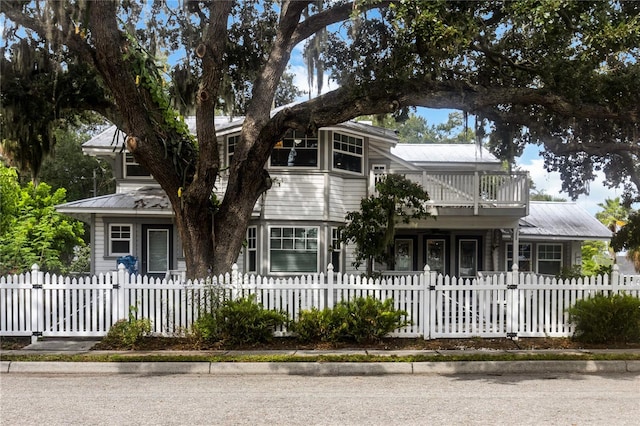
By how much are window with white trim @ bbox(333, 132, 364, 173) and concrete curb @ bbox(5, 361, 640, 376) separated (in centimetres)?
930

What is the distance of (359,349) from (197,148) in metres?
5.59

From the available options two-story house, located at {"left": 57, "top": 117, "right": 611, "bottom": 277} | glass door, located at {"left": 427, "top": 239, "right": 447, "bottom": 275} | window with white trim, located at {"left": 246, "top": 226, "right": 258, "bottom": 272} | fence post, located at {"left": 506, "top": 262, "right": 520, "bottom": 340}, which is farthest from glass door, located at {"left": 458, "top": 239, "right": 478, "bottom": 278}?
fence post, located at {"left": 506, "top": 262, "right": 520, "bottom": 340}

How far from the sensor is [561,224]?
21.3 meters

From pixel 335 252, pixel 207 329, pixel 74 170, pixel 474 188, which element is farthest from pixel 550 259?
pixel 74 170

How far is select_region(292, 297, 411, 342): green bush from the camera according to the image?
33.0 ft

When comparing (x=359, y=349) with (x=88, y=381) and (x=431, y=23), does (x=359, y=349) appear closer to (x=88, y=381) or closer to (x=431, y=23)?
(x=88, y=381)

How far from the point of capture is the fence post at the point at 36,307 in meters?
10.4

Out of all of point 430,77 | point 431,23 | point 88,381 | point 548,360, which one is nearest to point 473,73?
point 430,77

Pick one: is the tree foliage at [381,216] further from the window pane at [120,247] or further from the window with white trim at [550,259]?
the window with white trim at [550,259]

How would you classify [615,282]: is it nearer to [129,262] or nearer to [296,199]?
[296,199]

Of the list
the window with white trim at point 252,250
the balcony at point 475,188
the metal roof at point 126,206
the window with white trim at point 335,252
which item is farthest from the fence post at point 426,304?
the metal roof at point 126,206

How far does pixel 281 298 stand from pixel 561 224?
15.0 m

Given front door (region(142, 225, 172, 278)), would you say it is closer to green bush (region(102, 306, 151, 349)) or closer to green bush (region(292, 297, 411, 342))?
green bush (region(102, 306, 151, 349))

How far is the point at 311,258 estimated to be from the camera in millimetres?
16812
